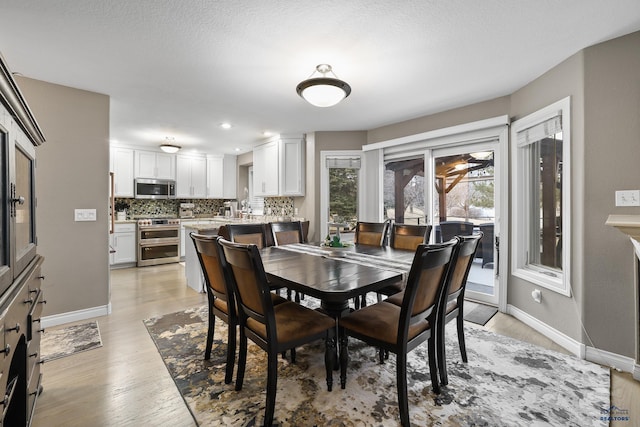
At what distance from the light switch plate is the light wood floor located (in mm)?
1062

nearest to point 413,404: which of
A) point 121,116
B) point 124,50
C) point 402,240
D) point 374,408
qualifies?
point 374,408

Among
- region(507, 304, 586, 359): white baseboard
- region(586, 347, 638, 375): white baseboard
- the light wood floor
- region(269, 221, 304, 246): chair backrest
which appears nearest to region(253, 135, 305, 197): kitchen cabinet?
region(269, 221, 304, 246): chair backrest

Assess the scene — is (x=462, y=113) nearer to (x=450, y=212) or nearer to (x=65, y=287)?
(x=450, y=212)

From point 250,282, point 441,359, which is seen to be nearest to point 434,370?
point 441,359

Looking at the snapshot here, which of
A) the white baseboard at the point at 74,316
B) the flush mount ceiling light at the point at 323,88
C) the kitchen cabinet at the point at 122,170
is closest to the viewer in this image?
the flush mount ceiling light at the point at 323,88

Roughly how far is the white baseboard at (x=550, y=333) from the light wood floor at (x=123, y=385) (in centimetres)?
6

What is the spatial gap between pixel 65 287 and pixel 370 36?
3711mm

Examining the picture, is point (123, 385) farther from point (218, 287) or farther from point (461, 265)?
point (461, 265)

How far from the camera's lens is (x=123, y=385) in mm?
1906

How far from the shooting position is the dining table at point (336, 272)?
5.20 feet

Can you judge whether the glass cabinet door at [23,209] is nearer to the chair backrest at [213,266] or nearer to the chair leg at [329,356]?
the chair backrest at [213,266]

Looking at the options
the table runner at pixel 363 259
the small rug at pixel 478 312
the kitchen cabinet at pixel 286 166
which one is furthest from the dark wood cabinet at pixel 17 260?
the kitchen cabinet at pixel 286 166

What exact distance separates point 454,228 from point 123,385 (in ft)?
12.5

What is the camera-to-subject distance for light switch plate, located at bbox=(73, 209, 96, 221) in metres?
3.03
